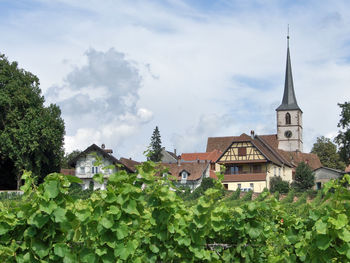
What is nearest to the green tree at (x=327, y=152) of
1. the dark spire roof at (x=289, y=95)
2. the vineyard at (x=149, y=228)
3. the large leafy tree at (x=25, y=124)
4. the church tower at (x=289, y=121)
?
the church tower at (x=289, y=121)

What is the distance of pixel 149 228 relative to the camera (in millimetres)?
6242

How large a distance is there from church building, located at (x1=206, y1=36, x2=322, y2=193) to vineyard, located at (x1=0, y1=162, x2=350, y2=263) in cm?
4171

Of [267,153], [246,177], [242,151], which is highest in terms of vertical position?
[267,153]

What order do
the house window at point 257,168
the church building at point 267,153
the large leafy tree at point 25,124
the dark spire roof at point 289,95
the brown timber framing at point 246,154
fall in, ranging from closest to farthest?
the large leafy tree at point 25,124 < the church building at point 267,153 < the brown timber framing at point 246,154 < the house window at point 257,168 < the dark spire roof at point 289,95

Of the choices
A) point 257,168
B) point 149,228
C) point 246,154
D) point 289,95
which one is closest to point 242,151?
point 246,154

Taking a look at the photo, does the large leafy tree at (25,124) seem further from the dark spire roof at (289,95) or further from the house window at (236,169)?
the dark spire roof at (289,95)

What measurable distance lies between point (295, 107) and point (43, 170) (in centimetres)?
5488

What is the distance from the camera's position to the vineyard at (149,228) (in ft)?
17.0

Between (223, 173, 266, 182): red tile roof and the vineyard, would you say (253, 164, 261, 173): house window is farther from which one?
the vineyard

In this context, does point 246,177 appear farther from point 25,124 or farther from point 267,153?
point 25,124

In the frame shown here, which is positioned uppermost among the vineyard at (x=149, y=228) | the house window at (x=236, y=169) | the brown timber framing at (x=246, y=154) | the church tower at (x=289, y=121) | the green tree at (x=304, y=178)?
the church tower at (x=289, y=121)

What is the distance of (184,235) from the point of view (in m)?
5.98

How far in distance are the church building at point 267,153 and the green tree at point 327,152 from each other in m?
3.84

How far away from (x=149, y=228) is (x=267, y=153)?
61.7 meters
